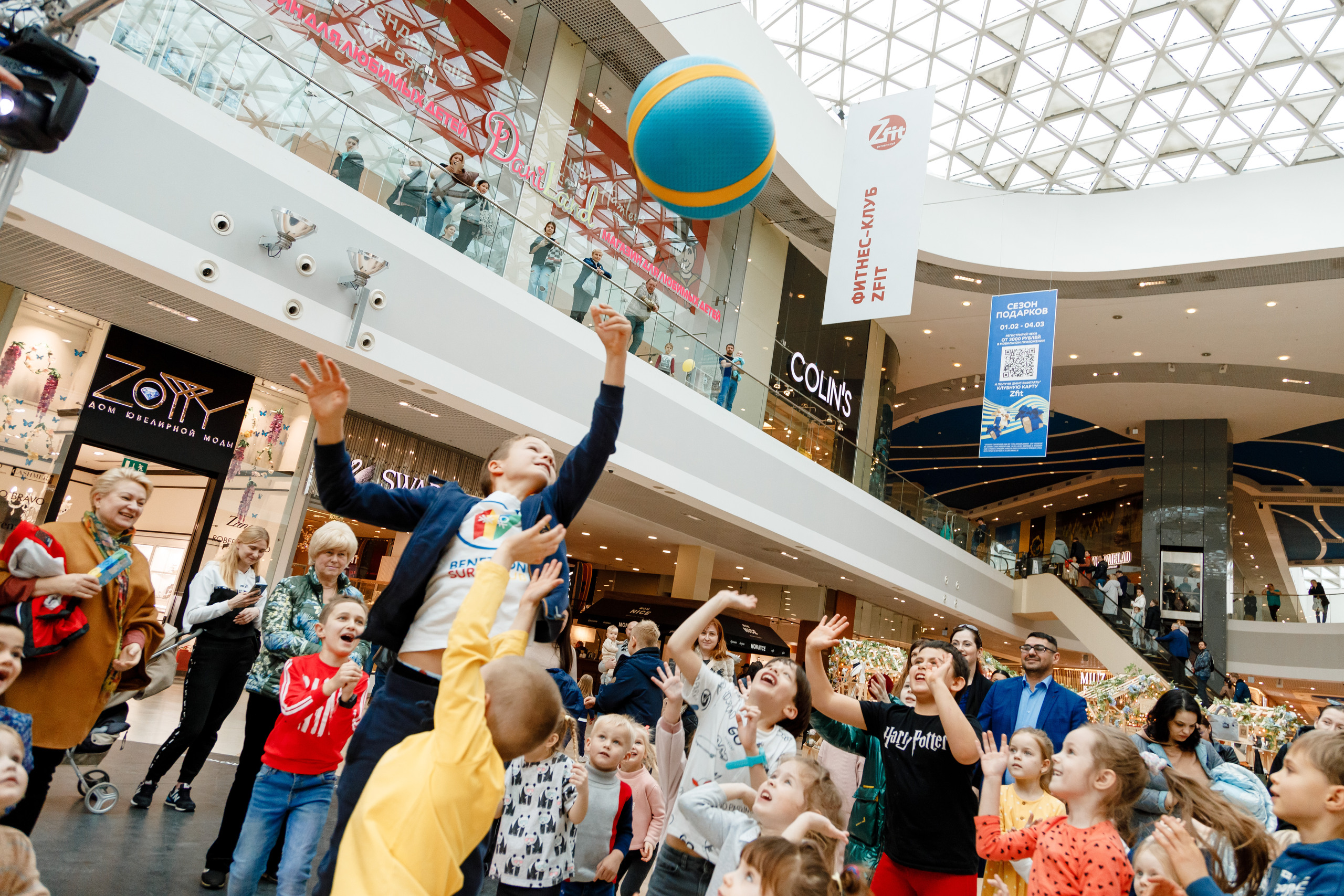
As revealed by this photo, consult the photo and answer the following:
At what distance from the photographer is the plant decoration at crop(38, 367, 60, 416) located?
905 centimetres

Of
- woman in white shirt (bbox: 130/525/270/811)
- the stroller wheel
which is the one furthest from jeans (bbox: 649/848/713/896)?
the stroller wheel

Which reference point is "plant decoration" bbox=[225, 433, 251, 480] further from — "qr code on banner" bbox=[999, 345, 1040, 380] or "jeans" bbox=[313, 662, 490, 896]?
"qr code on banner" bbox=[999, 345, 1040, 380]

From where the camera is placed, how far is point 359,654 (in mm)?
4094

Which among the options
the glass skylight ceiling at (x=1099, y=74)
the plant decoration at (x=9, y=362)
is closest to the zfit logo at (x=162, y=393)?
the plant decoration at (x=9, y=362)

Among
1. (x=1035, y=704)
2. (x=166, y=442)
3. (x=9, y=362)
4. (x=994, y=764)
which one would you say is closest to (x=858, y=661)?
(x=1035, y=704)

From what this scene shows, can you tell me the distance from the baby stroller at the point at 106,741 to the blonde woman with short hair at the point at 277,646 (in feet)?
2.00

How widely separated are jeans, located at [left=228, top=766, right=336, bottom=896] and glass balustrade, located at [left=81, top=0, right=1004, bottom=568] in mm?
6329

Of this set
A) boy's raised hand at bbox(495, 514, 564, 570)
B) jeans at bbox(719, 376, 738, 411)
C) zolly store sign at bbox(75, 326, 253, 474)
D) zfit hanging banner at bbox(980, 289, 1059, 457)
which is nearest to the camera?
boy's raised hand at bbox(495, 514, 564, 570)

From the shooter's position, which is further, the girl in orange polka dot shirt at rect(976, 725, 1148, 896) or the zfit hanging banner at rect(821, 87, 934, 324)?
the zfit hanging banner at rect(821, 87, 934, 324)

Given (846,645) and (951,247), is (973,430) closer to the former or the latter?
(951,247)

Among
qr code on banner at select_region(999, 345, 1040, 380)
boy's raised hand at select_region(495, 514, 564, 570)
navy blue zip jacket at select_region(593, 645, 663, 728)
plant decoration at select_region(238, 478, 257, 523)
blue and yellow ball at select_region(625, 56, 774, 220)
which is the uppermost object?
qr code on banner at select_region(999, 345, 1040, 380)

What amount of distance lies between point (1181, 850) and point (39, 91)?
5.05 metres

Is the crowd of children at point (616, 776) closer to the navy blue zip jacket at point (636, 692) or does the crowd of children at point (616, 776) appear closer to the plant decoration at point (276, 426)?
the navy blue zip jacket at point (636, 692)

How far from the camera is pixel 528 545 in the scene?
2.00m
